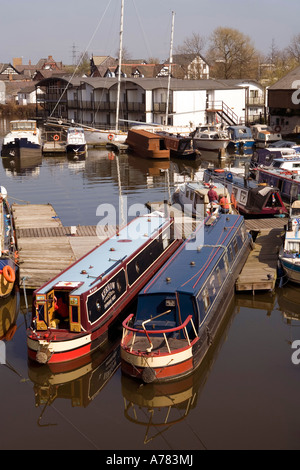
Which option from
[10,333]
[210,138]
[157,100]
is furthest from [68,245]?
[157,100]

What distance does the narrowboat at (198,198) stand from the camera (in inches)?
1276

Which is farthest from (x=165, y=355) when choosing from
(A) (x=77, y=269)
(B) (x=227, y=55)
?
(B) (x=227, y=55)

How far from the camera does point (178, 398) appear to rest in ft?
57.8

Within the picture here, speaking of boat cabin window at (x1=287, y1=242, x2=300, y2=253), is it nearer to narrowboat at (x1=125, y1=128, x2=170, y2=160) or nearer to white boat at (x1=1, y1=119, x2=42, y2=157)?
narrowboat at (x1=125, y1=128, x2=170, y2=160)

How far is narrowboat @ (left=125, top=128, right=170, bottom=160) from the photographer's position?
6280cm

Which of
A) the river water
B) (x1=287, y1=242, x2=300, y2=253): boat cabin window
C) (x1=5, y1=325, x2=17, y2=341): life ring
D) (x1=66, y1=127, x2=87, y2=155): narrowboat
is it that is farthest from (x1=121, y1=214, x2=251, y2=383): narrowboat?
(x1=66, y1=127, x2=87, y2=155): narrowboat

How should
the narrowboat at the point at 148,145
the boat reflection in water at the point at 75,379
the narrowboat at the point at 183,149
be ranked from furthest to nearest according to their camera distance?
1. the narrowboat at the point at 148,145
2. the narrowboat at the point at 183,149
3. the boat reflection in water at the point at 75,379

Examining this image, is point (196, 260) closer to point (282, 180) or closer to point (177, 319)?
point (177, 319)

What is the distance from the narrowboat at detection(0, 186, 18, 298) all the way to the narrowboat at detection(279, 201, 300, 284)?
36.6 feet

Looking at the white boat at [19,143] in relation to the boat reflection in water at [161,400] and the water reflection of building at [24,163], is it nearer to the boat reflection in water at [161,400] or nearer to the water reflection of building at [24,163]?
the water reflection of building at [24,163]

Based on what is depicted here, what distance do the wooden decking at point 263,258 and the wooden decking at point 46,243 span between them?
7.13m

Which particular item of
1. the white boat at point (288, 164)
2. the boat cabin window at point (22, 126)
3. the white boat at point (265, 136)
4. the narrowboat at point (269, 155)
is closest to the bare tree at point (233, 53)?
the white boat at point (265, 136)

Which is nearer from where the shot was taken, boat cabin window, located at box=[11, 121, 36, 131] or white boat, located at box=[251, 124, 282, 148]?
white boat, located at box=[251, 124, 282, 148]

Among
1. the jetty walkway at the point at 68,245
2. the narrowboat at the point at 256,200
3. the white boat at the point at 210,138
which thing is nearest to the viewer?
the jetty walkway at the point at 68,245
